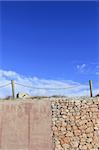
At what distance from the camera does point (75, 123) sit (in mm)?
20969

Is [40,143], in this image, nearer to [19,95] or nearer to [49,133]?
[49,133]

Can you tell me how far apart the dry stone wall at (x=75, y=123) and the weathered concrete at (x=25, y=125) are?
14.5 inches

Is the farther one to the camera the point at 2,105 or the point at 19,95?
the point at 19,95

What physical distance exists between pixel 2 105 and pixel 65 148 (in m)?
3.49

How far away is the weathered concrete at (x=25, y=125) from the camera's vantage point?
2080cm

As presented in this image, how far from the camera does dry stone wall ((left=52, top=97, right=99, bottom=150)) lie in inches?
818

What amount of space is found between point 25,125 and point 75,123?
2.25 m

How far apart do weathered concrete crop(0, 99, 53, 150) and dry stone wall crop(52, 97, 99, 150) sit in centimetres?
37

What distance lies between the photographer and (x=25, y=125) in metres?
21.0

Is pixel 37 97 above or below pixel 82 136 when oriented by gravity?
above

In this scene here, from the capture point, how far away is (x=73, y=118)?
21.0m

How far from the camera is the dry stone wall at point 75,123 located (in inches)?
818

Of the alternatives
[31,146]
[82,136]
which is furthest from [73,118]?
[31,146]

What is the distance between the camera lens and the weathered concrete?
20.8 metres
